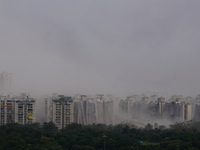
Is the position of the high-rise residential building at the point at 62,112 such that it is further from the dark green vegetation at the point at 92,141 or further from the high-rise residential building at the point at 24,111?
the dark green vegetation at the point at 92,141

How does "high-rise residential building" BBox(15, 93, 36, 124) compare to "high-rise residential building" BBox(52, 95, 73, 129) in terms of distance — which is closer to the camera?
"high-rise residential building" BBox(15, 93, 36, 124)

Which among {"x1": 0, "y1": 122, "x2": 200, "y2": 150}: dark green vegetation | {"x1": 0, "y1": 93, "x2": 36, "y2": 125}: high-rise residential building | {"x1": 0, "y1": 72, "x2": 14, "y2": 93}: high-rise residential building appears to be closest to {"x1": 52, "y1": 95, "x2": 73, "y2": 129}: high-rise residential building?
{"x1": 0, "y1": 93, "x2": 36, "y2": 125}: high-rise residential building

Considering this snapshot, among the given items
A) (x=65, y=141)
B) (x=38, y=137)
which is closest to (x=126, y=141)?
(x=65, y=141)

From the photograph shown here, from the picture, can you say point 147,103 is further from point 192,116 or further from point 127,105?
point 192,116

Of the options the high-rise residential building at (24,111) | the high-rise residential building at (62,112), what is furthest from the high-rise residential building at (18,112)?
the high-rise residential building at (62,112)

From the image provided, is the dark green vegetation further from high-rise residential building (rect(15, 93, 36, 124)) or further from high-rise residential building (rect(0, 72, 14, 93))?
high-rise residential building (rect(0, 72, 14, 93))

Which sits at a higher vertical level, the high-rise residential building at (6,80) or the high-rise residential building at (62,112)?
the high-rise residential building at (6,80)

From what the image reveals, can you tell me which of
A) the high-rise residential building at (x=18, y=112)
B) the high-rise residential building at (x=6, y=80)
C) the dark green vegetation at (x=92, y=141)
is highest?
the high-rise residential building at (x=6, y=80)

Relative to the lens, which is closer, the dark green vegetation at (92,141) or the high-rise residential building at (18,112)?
the dark green vegetation at (92,141)
